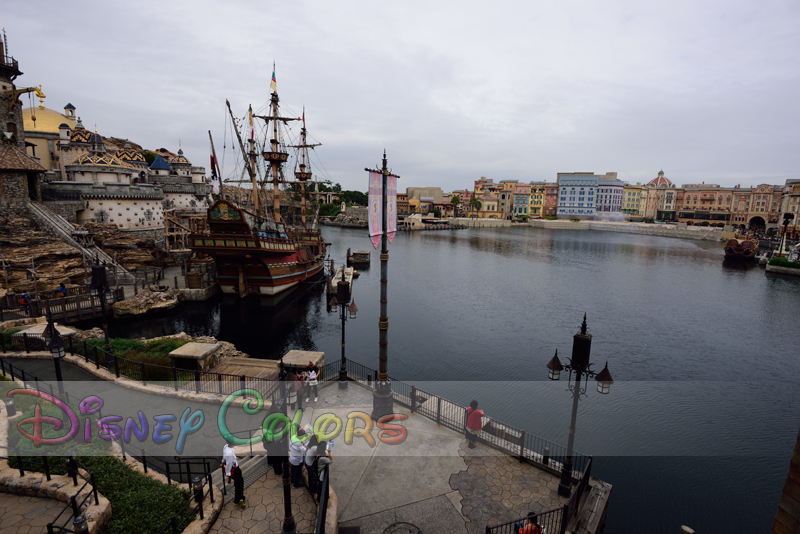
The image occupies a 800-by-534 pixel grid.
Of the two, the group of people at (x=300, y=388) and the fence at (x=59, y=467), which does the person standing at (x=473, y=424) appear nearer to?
the group of people at (x=300, y=388)

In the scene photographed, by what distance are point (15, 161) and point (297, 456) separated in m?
43.0

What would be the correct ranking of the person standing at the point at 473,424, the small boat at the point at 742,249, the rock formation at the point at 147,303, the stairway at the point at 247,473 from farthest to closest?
the small boat at the point at 742,249, the rock formation at the point at 147,303, the person standing at the point at 473,424, the stairway at the point at 247,473

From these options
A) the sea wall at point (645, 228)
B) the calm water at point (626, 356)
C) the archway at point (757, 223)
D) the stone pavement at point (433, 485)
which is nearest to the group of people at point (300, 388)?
the stone pavement at point (433, 485)

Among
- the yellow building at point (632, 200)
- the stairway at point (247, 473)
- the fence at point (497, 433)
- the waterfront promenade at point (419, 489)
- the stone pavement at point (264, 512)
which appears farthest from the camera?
the yellow building at point (632, 200)

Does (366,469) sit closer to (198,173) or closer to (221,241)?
(221,241)

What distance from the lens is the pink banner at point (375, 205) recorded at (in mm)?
9570

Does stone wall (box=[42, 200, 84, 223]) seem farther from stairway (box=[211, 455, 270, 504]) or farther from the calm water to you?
stairway (box=[211, 455, 270, 504])

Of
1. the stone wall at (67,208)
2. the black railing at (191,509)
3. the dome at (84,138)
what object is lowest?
the black railing at (191,509)

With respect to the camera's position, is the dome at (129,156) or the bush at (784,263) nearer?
the bush at (784,263)

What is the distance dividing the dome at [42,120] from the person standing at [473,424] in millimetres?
84364

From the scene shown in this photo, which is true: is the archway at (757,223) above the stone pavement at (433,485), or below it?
above

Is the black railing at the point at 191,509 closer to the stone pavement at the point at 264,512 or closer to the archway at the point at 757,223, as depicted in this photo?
the stone pavement at the point at 264,512

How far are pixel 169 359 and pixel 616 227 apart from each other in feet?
520

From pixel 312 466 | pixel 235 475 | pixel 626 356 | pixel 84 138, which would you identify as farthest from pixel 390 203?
pixel 84 138
